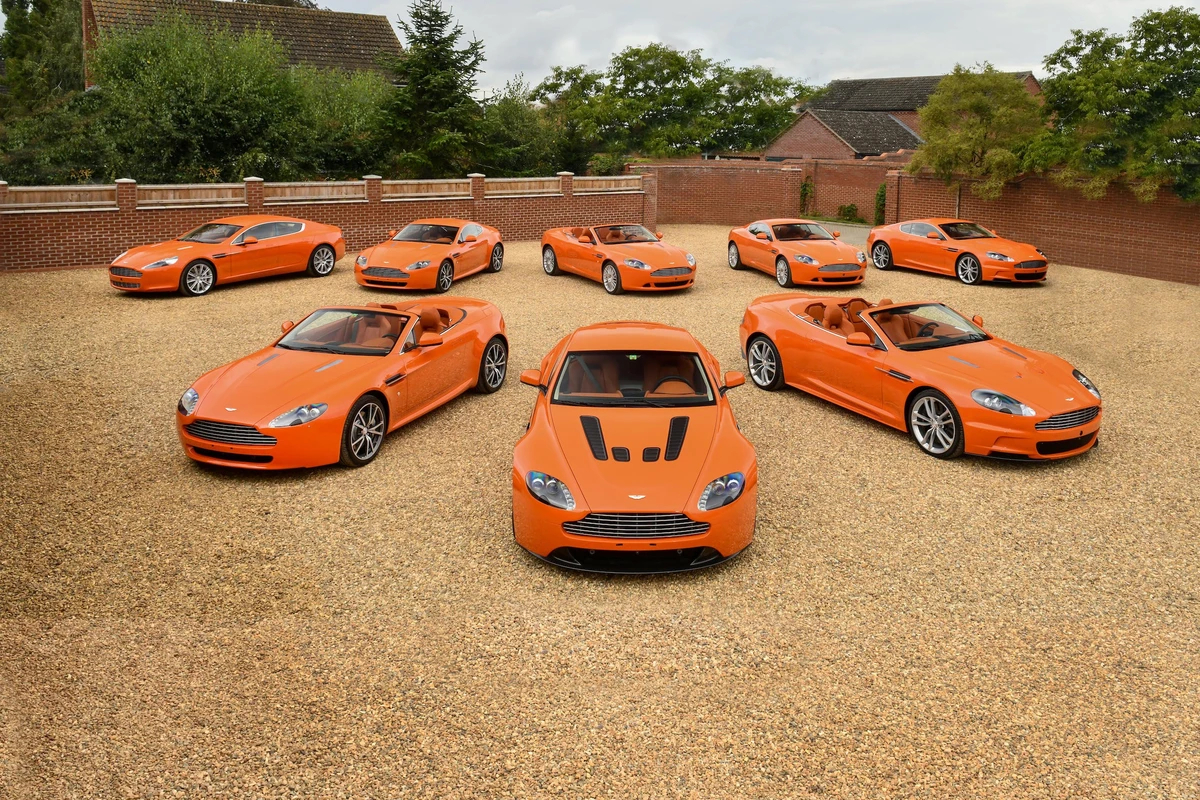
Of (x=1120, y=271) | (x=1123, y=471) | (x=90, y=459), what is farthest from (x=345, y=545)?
(x=1120, y=271)

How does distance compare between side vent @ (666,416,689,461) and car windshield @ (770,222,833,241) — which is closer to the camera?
side vent @ (666,416,689,461)

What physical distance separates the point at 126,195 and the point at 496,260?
812 cm

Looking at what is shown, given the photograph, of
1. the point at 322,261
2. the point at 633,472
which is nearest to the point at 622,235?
the point at 322,261

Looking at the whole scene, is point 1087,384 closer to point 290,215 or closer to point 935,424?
point 935,424

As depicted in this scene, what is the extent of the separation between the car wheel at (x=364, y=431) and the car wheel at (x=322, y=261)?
11.2 metres

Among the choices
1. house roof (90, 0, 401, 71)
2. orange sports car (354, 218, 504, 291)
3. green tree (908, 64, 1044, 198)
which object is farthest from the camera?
house roof (90, 0, 401, 71)

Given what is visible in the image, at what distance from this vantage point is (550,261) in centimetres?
2000

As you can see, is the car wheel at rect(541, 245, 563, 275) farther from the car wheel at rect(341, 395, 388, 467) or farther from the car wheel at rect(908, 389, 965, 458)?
the car wheel at rect(908, 389, 965, 458)

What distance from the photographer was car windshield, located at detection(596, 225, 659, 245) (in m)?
18.6

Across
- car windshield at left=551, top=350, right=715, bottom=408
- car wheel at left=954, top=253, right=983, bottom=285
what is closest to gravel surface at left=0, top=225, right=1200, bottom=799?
car windshield at left=551, top=350, right=715, bottom=408

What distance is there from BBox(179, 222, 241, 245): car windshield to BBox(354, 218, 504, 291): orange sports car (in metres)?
2.38

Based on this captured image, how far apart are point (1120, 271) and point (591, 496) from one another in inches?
810

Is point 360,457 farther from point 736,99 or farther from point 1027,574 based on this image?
point 736,99

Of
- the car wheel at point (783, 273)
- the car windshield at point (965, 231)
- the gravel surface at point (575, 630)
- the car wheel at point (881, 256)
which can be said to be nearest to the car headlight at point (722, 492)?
the gravel surface at point (575, 630)
